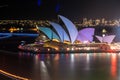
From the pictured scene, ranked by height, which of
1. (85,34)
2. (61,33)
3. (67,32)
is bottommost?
(85,34)

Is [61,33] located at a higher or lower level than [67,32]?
lower

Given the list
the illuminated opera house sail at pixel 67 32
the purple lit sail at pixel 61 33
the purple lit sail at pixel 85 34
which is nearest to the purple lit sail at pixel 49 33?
the illuminated opera house sail at pixel 67 32

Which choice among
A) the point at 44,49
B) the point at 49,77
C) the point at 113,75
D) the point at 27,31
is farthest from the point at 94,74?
the point at 27,31

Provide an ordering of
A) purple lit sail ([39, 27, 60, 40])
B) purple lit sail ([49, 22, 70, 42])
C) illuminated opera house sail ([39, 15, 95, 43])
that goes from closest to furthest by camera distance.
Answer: illuminated opera house sail ([39, 15, 95, 43]), purple lit sail ([49, 22, 70, 42]), purple lit sail ([39, 27, 60, 40])

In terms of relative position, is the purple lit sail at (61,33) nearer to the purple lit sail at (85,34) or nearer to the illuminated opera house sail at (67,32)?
the illuminated opera house sail at (67,32)

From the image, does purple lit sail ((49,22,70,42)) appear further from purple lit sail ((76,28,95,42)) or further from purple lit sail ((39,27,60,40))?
purple lit sail ((76,28,95,42))

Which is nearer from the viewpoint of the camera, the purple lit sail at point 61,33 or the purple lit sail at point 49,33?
the purple lit sail at point 61,33

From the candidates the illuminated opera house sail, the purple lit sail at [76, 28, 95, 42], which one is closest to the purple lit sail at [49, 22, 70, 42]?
the illuminated opera house sail

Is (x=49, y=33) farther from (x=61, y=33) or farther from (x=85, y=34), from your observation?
(x=85, y=34)

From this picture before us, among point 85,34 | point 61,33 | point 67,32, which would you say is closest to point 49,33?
point 61,33

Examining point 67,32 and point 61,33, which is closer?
point 61,33

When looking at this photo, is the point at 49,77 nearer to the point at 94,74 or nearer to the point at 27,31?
the point at 94,74

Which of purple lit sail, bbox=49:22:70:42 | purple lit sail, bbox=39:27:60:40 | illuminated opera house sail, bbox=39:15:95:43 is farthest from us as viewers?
purple lit sail, bbox=39:27:60:40
